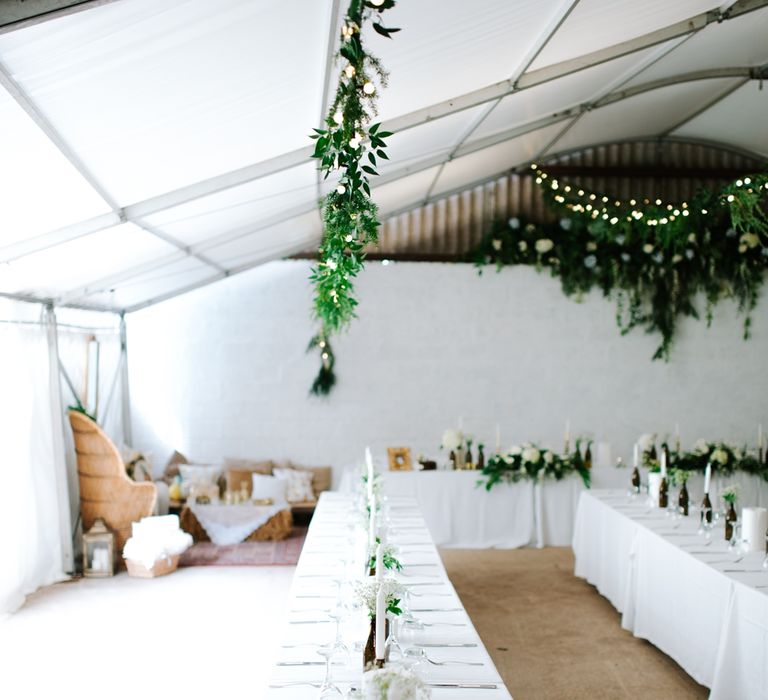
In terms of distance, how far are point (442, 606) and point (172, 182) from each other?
9.81 ft

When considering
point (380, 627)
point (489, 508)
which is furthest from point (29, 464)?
point (380, 627)

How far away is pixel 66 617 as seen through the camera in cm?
628

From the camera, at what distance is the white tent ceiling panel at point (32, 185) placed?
11.3 ft

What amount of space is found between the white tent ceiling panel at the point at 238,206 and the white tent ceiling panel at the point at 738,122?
4.90 meters

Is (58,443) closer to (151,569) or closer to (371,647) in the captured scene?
(151,569)

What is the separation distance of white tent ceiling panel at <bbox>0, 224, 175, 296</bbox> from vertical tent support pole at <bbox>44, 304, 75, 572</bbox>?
469 mm

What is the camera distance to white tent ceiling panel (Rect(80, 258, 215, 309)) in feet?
26.8

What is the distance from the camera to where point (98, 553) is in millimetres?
7516

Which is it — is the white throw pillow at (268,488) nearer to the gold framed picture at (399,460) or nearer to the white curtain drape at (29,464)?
the gold framed picture at (399,460)

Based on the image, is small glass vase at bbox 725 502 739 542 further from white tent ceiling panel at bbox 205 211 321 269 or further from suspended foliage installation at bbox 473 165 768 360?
suspended foliage installation at bbox 473 165 768 360

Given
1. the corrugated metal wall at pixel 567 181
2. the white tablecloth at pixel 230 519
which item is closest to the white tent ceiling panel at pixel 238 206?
the white tablecloth at pixel 230 519

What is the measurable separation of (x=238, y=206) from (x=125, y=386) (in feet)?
15.6

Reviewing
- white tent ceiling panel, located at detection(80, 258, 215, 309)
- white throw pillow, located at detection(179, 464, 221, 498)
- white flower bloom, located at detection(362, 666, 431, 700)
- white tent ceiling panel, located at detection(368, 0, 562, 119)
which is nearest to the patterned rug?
white throw pillow, located at detection(179, 464, 221, 498)

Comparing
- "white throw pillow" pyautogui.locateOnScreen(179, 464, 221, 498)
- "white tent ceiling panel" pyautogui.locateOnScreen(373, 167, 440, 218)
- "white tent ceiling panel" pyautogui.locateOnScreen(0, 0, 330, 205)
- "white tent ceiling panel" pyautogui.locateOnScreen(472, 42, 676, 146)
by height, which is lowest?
"white throw pillow" pyautogui.locateOnScreen(179, 464, 221, 498)
